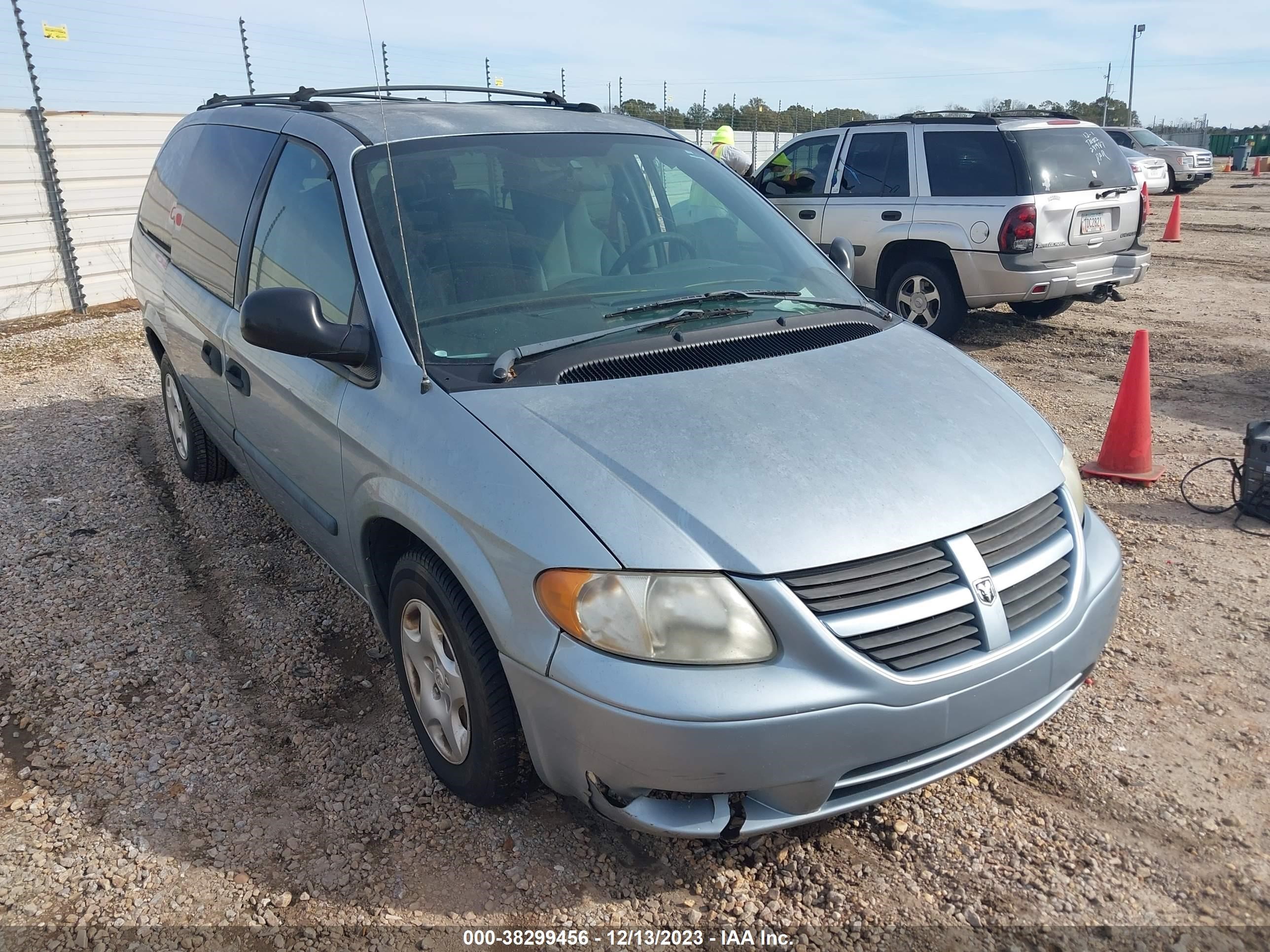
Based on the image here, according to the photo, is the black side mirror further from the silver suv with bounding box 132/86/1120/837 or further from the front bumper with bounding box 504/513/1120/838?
the front bumper with bounding box 504/513/1120/838

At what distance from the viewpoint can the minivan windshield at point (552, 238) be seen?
288cm

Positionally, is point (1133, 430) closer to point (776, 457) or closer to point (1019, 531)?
point (1019, 531)

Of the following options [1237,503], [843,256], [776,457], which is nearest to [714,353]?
[776,457]

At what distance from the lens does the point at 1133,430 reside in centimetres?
525

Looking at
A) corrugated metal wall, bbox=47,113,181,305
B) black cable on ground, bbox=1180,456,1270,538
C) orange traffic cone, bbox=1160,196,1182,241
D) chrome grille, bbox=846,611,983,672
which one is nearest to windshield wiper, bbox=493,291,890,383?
chrome grille, bbox=846,611,983,672

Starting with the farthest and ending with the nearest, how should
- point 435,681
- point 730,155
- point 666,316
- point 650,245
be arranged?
1. point 730,155
2. point 650,245
3. point 666,316
4. point 435,681

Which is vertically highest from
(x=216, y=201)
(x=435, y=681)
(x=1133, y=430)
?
(x=216, y=201)

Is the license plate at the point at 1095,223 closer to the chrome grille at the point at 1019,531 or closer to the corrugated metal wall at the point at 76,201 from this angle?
the chrome grille at the point at 1019,531

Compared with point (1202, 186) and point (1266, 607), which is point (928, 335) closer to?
point (1266, 607)

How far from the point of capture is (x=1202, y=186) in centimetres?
2761

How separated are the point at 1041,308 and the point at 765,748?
8368 mm

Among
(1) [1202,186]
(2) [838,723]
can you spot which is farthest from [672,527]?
(1) [1202,186]

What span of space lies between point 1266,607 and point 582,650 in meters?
3.17

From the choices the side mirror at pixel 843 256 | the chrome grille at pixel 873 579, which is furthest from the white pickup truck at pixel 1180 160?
the chrome grille at pixel 873 579
